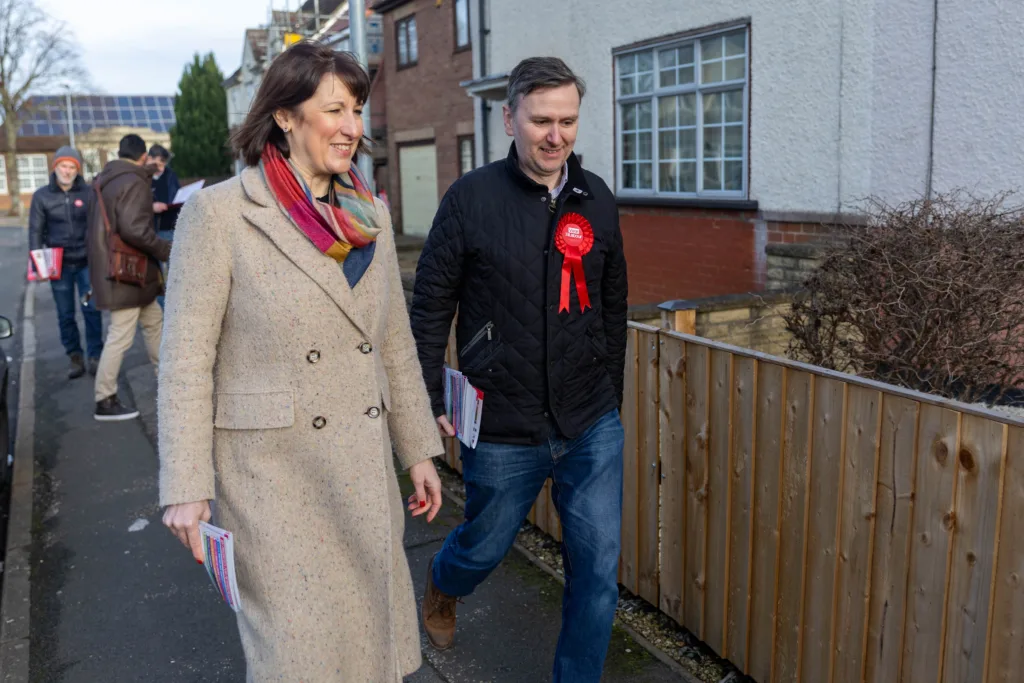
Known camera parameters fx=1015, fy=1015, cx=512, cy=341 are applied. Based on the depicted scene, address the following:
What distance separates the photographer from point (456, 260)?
A: 313 cm

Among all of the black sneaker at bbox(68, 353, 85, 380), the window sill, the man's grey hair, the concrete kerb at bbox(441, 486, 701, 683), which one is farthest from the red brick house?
the man's grey hair

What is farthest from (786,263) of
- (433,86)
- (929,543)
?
(433,86)

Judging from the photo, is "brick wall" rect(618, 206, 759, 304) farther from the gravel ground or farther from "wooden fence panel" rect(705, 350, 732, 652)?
"wooden fence panel" rect(705, 350, 732, 652)

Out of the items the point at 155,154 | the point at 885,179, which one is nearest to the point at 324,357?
the point at 885,179

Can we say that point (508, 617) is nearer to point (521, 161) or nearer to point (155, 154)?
point (521, 161)

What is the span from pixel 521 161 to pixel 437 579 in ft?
4.93

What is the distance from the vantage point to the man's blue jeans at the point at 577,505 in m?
3.15

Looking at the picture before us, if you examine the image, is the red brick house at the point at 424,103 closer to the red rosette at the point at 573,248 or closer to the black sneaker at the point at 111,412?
the black sneaker at the point at 111,412

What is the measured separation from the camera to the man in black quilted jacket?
10.1 ft

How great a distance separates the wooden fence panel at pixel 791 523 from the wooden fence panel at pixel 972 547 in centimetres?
58

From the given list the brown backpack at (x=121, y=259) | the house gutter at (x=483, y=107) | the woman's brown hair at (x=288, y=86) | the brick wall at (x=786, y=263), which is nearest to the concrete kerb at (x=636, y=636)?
the woman's brown hair at (x=288, y=86)

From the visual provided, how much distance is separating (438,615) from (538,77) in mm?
1947

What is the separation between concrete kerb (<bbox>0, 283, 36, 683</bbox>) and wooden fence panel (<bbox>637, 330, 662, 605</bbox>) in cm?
238

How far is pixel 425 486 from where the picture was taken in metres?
2.82
